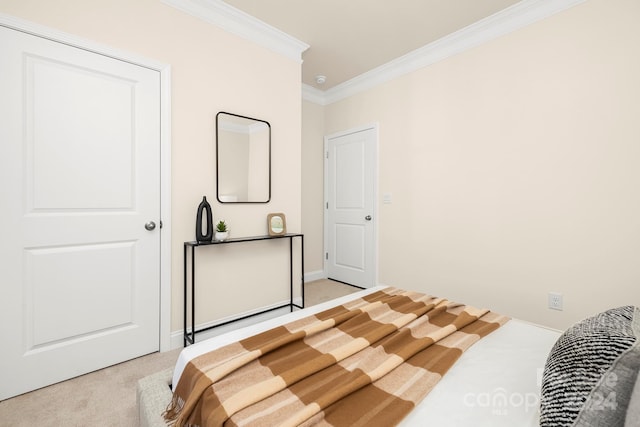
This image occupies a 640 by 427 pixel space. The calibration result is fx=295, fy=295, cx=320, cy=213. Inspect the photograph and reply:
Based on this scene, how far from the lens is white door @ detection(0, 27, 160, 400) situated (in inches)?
65.8

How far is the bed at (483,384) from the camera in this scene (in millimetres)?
816

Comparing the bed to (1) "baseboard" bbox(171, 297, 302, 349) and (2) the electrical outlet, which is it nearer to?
(1) "baseboard" bbox(171, 297, 302, 349)

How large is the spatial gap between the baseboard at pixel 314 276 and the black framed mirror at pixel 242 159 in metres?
1.63

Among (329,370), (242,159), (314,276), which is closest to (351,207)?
(314,276)

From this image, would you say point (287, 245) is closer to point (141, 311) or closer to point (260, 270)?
point (260, 270)

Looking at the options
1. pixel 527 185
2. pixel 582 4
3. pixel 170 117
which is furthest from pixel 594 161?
pixel 170 117

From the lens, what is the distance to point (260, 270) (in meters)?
2.79

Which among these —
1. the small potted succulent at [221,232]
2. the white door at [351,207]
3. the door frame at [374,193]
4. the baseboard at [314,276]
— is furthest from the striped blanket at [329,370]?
the baseboard at [314,276]

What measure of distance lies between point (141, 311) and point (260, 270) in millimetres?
997

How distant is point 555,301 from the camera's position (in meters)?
2.32

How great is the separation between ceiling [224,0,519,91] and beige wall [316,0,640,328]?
0.33m

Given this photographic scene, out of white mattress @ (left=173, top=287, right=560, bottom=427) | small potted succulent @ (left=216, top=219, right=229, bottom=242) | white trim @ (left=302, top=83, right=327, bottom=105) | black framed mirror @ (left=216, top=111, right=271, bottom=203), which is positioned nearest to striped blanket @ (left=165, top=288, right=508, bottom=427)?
white mattress @ (left=173, top=287, right=560, bottom=427)

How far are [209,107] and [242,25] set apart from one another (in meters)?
0.82

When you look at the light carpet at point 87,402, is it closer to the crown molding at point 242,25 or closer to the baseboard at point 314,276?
the baseboard at point 314,276
